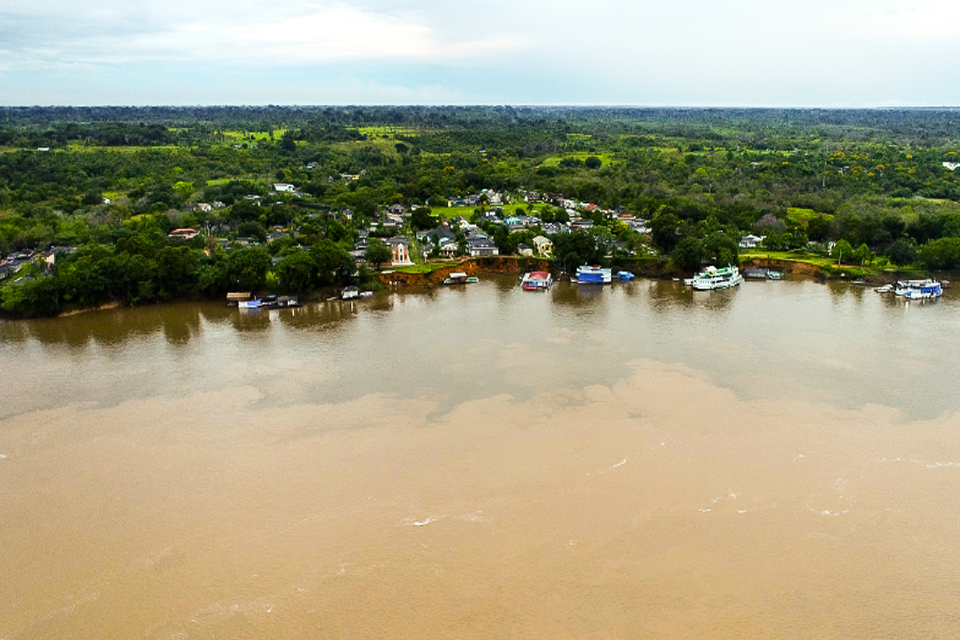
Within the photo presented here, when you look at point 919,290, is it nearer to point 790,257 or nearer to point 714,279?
point 790,257

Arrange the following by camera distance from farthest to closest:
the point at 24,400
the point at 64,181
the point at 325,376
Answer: the point at 64,181
the point at 325,376
the point at 24,400

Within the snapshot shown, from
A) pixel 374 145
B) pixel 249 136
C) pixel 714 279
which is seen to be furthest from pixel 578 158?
pixel 249 136

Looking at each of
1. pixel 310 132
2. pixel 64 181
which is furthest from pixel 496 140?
pixel 64 181

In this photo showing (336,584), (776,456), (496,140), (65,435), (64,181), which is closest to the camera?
(336,584)

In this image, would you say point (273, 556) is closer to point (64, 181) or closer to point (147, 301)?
point (147, 301)

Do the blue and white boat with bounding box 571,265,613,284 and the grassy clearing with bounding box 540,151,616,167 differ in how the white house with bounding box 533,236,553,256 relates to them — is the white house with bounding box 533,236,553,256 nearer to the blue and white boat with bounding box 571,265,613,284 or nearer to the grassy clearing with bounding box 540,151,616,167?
the blue and white boat with bounding box 571,265,613,284

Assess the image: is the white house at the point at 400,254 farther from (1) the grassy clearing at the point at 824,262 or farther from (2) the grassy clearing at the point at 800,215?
(2) the grassy clearing at the point at 800,215
